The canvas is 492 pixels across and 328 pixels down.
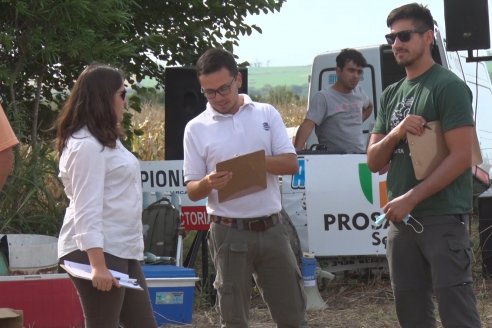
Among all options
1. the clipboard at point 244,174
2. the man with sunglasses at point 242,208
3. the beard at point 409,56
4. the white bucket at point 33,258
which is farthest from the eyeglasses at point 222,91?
the white bucket at point 33,258

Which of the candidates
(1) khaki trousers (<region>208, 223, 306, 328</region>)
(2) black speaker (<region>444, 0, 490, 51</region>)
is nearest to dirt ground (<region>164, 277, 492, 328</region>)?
(2) black speaker (<region>444, 0, 490, 51</region>)

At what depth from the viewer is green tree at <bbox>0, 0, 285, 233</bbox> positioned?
8977 millimetres

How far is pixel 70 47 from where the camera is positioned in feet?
29.6

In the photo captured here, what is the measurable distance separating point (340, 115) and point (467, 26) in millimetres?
1337

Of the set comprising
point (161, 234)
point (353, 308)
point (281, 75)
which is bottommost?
point (353, 308)

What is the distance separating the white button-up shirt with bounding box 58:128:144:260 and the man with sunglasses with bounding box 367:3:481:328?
1176 mm

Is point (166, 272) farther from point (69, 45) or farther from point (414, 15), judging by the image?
point (414, 15)

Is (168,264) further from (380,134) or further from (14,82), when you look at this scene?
(380,134)

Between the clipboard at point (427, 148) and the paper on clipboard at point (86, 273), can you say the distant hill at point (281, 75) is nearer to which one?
the clipboard at point (427, 148)

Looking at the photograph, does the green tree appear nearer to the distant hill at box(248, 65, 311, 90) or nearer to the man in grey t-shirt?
the man in grey t-shirt

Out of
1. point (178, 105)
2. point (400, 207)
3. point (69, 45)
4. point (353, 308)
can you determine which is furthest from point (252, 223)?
point (178, 105)

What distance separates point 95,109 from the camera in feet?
16.0

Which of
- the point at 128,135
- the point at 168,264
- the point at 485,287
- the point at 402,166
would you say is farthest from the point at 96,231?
the point at 128,135

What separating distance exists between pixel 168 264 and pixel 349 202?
1.70 metres
